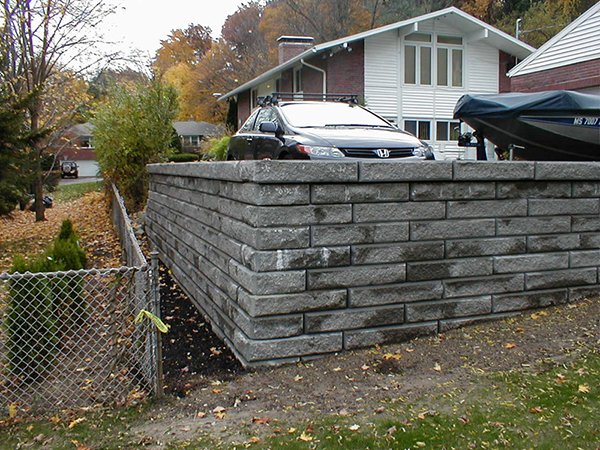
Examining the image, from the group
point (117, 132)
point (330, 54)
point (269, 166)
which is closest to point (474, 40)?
point (330, 54)

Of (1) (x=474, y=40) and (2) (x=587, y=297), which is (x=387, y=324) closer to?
(2) (x=587, y=297)

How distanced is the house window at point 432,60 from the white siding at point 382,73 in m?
0.70

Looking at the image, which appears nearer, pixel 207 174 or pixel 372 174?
pixel 372 174

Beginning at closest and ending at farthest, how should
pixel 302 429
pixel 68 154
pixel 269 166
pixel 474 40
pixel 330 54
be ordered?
pixel 302 429 → pixel 269 166 → pixel 330 54 → pixel 474 40 → pixel 68 154

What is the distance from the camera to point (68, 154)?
5319 cm

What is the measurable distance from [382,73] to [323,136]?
55.4 ft

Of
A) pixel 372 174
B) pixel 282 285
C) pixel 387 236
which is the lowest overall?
pixel 282 285

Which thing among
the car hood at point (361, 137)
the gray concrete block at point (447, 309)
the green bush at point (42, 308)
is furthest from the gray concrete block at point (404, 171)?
the green bush at point (42, 308)

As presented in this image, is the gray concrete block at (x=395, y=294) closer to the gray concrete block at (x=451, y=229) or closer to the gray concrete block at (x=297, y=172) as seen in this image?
the gray concrete block at (x=451, y=229)

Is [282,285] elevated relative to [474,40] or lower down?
lower down

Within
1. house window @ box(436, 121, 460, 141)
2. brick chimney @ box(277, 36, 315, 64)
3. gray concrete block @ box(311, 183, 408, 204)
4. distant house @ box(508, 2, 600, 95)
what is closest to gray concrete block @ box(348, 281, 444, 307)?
gray concrete block @ box(311, 183, 408, 204)

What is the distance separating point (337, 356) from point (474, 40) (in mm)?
21766

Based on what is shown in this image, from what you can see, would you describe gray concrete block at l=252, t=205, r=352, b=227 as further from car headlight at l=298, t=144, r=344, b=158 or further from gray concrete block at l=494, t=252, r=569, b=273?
car headlight at l=298, t=144, r=344, b=158

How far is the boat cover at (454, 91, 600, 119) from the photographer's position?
7898mm
